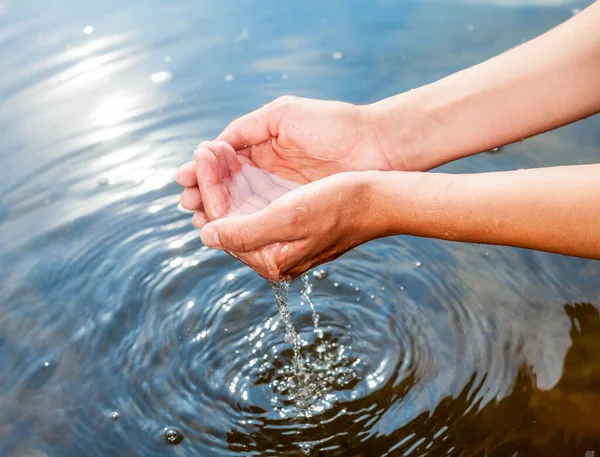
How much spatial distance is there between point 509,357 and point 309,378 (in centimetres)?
64

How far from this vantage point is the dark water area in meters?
2.06

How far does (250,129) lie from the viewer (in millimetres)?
2293

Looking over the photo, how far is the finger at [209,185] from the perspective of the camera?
2.03 meters

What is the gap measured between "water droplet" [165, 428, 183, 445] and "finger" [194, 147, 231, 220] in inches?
25.4

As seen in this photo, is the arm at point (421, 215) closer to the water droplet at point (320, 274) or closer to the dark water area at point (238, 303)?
the dark water area at point (238, 303)

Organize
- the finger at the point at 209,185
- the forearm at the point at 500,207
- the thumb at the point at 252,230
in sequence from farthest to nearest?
the finger at the point at 209,185, the thumb at the point at 252,230, the forearm at the point at 500,207

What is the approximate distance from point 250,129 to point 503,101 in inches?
31.9

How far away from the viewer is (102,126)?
351 cm

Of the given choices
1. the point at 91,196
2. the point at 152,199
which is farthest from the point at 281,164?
the point at 91,196

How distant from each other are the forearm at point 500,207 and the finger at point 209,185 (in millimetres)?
460

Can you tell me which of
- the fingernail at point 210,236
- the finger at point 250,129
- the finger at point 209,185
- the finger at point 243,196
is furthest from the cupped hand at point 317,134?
the fingernail at point 210,236

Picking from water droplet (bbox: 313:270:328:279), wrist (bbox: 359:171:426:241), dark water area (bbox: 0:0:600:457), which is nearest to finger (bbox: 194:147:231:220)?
wrist (bbox: 359:171:426:241)

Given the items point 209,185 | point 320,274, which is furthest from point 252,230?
point 320,274

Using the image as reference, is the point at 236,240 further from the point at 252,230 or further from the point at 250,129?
the point at 250,129
